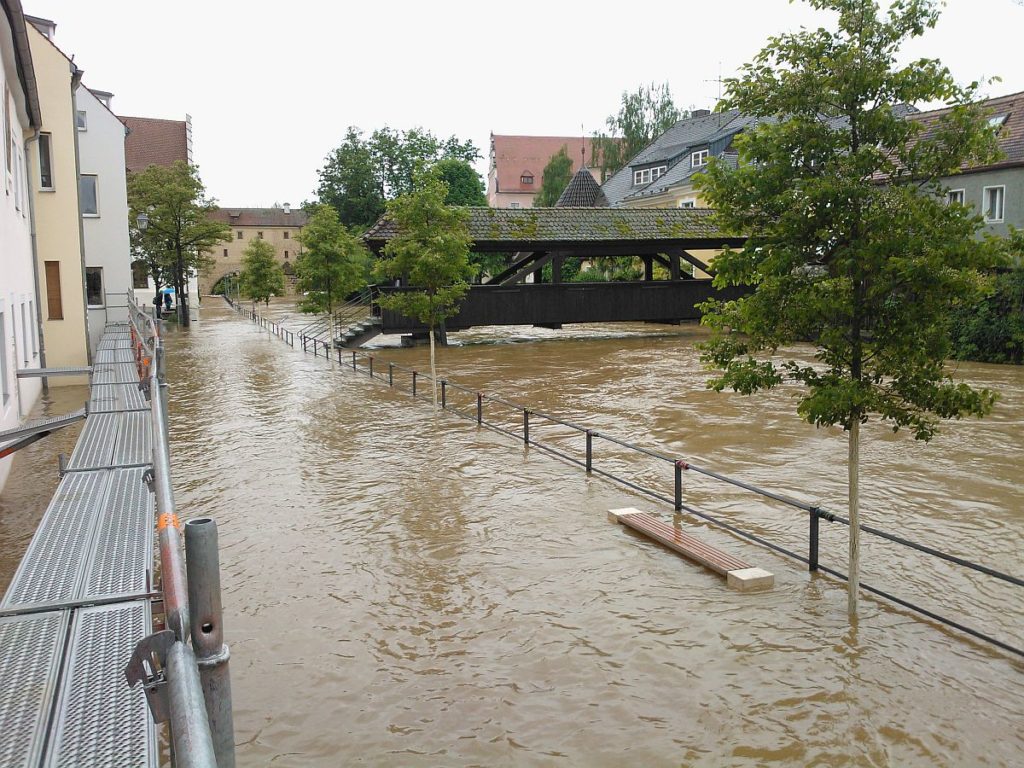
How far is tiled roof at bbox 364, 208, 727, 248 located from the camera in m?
34.8

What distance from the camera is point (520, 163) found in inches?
4053

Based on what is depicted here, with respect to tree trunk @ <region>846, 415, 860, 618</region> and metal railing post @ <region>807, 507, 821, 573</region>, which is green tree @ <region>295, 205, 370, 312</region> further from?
tree trunk @ <region>846, 415, 860, 618</region>

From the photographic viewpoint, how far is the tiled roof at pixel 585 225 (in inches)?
1369

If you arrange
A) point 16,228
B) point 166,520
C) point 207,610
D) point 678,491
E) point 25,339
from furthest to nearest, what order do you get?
point 25,339 → point 16,228 → point 678,491 → point 166,520 → point 207,610

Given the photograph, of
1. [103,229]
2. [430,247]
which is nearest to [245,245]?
[103,229]

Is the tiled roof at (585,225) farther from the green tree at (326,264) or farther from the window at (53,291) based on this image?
the window at (53,291)

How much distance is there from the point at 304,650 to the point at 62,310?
19081mm

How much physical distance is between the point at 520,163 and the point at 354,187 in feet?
139

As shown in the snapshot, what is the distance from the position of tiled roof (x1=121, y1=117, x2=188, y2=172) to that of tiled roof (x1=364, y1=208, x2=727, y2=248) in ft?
148

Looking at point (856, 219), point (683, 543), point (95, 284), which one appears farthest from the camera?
point (95, 284)

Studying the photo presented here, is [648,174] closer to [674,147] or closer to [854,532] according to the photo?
[674,147]

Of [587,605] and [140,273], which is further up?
[140,273]

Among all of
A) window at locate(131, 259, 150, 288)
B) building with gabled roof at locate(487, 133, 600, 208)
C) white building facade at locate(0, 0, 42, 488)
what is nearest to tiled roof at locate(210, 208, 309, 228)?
building with gabled roof at locate(487, 133, 600, 208)

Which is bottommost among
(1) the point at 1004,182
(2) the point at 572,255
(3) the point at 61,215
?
(2) the point at 572,255
